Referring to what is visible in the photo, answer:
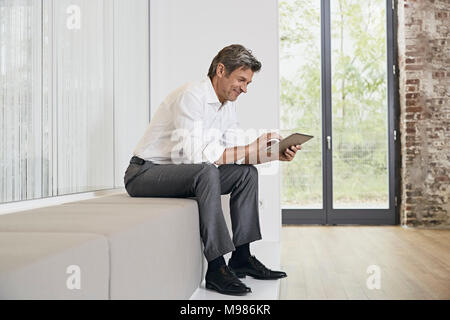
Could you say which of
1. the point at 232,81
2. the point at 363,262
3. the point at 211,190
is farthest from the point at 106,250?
the point at 363,262

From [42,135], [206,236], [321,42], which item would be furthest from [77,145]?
[321,42]

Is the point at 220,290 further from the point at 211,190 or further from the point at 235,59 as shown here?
the point at 235,59

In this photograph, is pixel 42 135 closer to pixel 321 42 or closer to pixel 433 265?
pixel 433 265

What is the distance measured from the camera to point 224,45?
12.2 ft

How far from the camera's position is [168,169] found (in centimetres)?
208

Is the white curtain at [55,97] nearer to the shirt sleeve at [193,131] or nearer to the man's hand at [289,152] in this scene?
the shirt sleeve at [193,131]

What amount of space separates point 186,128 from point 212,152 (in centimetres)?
16

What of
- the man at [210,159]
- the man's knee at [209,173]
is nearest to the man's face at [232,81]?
the man at [210,159]

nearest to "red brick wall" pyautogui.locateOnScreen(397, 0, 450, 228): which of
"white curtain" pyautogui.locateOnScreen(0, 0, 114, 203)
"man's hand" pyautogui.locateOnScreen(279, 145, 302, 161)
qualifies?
"man's hand" pyautogui.locateOnScreen(279, 145, 302, 161)

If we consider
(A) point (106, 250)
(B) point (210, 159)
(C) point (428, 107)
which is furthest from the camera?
(C) point (428, 107)

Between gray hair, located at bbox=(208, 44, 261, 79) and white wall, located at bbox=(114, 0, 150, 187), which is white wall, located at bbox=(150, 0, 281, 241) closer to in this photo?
white wall, located at bbox=(114, 0, 150, 187)

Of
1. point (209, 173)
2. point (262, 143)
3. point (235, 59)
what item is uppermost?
point (235, 59)

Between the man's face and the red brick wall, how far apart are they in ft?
8.35

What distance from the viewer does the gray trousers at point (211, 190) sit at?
75.9 inches
